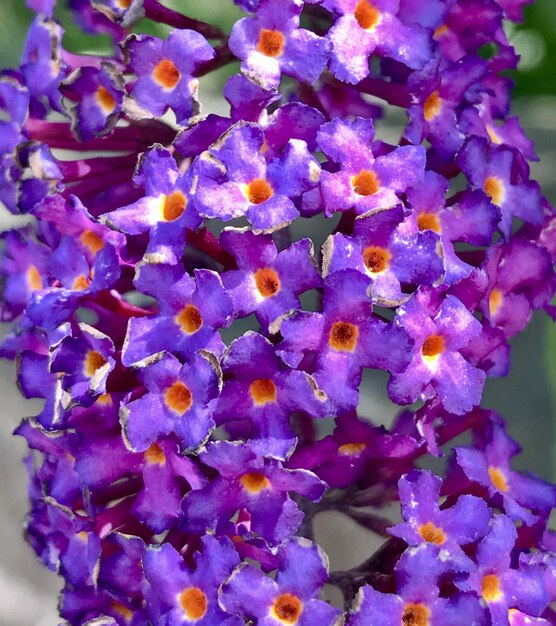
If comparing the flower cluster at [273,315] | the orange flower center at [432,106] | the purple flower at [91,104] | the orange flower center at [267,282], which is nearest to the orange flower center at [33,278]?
the flower cluster at [273,315]

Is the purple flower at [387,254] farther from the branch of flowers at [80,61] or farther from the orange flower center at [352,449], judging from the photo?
the branch of flowers at [80,61]

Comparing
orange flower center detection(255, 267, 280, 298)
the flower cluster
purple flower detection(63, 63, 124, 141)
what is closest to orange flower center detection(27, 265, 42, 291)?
the flower cluster

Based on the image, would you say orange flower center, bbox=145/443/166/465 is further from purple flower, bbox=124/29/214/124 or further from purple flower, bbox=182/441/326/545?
purple flower, bbox=124/29/214/124

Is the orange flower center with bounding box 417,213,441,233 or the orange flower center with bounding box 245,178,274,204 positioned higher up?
the orange flower center with bounding box 245,178,274,204

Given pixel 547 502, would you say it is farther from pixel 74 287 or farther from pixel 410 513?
pixel 74 287

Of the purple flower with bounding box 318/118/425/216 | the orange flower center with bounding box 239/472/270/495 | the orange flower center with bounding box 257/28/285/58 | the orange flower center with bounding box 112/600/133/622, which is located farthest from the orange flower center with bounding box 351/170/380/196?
the orange flower center with bounding box 112/600/133/622

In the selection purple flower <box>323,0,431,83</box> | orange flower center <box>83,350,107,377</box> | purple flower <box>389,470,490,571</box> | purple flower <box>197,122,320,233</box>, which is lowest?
purple flower <box>389,470,490,571</box>

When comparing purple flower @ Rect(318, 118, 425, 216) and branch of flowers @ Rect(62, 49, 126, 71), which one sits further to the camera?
branch of flowers @ Rect(62, 49, 126, 71)
